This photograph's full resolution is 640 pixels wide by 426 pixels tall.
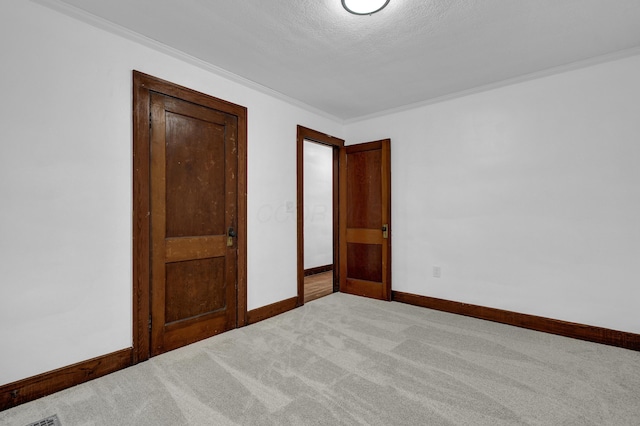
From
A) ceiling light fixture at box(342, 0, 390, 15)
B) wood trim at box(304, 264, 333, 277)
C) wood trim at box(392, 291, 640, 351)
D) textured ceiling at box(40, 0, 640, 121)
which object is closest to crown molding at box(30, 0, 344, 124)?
textured ceiling at box(40, 0, 640, 121)

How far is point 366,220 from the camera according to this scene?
4.37 metres

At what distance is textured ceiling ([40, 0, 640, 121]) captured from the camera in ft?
6.82

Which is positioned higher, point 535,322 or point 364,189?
point 364,189

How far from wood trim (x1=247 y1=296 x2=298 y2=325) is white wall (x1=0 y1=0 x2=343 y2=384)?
3.92 feet

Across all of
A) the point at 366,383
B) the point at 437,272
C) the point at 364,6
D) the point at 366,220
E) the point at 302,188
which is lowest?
the point at 366,383

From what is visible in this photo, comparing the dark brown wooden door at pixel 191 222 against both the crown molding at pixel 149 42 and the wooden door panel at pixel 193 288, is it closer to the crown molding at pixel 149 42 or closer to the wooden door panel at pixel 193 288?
the wooden door panel at pixel 193 288

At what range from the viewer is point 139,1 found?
201 centimetres

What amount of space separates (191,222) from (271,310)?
139 cm

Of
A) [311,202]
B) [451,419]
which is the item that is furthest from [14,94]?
[311,202]

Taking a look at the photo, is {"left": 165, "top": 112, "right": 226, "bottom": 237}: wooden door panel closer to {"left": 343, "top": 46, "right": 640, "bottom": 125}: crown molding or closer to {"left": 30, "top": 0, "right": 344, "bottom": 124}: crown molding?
{"left": 30, "top": 0, "right": 344, "bottom": 124}: crown molding

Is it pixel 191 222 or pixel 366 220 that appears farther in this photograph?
pixel 366 220

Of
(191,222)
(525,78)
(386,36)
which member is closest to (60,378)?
(191,222)

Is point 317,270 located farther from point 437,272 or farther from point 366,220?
point 437,272

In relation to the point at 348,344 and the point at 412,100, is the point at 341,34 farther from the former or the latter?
the point at 348,344
